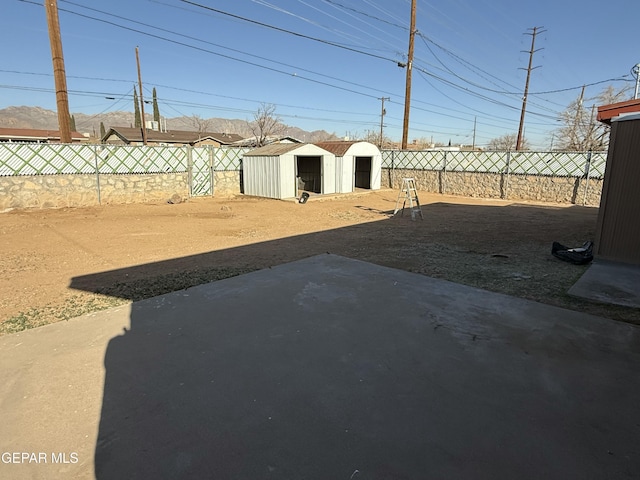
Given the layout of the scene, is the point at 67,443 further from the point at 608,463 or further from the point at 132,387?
the point at 608,463

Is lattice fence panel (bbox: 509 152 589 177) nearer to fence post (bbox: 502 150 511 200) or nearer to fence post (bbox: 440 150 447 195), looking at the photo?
fence post (bbox: 502 150 511 200)

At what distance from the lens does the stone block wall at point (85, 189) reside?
11.5 meters

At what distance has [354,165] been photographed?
1819 centimetres

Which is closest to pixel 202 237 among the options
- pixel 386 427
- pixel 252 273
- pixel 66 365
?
pixel 252 273

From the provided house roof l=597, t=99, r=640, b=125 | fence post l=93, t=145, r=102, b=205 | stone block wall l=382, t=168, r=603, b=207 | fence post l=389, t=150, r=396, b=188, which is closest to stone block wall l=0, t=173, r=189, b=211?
fence post l=93, t=145, r=102, b=205

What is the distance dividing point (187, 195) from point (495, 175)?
1427 centimetres

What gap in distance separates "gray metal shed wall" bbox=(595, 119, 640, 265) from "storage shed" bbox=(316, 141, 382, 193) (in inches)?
485

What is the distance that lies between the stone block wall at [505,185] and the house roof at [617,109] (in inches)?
437

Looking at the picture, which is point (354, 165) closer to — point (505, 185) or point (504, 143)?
point (505, 185)

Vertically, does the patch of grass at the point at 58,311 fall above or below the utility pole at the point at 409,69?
below

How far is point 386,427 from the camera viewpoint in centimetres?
218

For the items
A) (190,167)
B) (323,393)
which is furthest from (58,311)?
(190,167)

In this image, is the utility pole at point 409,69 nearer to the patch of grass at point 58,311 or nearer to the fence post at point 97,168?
the fence post at point 97,168

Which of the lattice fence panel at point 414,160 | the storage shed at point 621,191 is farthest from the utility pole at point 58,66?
the lattice fence panel at point 414,160
